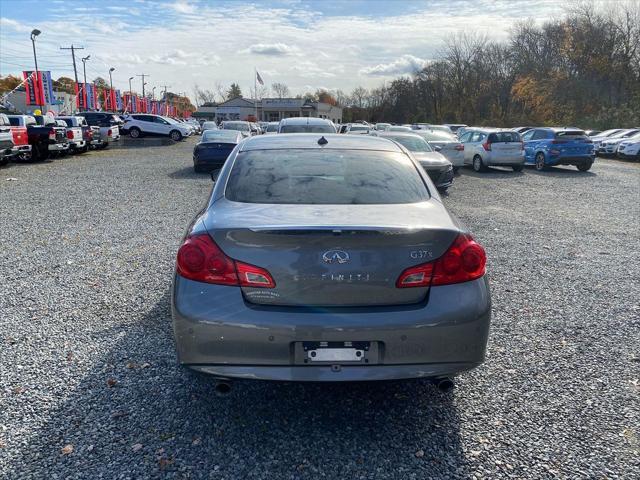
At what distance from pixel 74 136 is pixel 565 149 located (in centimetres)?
1994

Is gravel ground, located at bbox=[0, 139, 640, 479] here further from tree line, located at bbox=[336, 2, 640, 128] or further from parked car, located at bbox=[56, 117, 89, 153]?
tree line, located at bbox=[336, 2, 640, 128]

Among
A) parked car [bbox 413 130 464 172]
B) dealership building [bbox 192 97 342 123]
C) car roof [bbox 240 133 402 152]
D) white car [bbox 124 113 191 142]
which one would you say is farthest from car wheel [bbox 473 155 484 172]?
dealership building [bbox 192 97 342 123]

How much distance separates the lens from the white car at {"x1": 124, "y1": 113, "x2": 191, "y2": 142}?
35.1 m

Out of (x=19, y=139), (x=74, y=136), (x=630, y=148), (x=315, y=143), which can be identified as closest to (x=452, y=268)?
(x=315, y=143)

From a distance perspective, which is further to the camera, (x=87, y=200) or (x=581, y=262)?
(x=87, y=200)

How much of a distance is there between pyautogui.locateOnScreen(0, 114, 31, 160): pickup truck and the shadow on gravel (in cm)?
1641

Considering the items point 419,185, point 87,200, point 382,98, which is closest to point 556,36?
point 382,98

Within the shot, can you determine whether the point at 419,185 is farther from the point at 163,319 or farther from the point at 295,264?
the point at 163,319

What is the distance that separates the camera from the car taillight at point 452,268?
8.60 feet

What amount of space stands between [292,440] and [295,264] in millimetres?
1018

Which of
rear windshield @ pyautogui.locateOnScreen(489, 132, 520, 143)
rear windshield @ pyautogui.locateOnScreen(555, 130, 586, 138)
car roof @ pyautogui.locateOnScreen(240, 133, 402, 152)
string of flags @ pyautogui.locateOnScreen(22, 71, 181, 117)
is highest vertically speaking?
string of flags @ pyautogui.locateOnScreen(22, 71, 181, 117)

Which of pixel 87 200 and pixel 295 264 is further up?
pixel 295 264

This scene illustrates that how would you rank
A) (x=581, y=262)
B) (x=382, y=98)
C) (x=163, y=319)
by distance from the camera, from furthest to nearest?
(x=382, y=98), (x=581, y=262), (x=163, y=319)

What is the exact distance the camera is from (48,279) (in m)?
5.38
